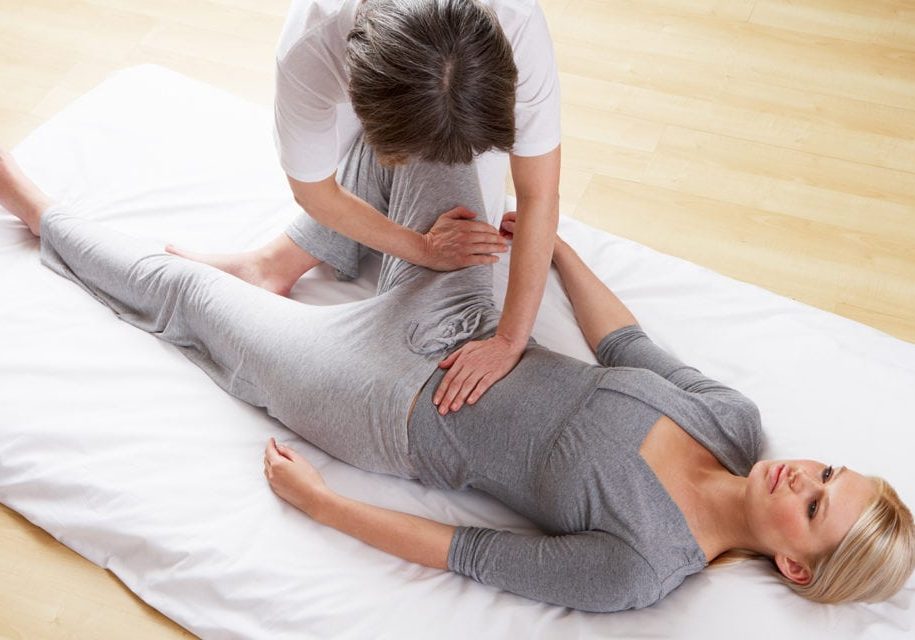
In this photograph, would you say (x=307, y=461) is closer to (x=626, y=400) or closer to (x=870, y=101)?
(x=626, y=400)

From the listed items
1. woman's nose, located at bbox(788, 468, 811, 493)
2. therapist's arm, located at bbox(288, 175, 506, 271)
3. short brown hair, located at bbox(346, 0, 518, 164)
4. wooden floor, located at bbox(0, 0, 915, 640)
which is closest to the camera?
short brown hair, located at bbox(346, 0, 518, 164)

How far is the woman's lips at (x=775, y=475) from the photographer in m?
1.44

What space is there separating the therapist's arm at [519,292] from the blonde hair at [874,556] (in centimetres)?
57

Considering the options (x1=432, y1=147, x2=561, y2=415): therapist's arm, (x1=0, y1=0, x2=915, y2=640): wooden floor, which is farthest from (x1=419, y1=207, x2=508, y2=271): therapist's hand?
(x1=0, y1=0, x2=915, y2=640): wooden floor

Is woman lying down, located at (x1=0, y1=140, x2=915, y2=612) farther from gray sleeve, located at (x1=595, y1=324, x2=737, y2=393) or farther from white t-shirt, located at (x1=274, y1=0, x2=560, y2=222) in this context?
white t-shirt, located at (x1=274, y1=0, x2=560, y2=222)

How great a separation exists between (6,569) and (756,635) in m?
1.22

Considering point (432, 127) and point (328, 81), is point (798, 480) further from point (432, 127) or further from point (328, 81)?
point (328, 81)

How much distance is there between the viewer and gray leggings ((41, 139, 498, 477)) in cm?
162

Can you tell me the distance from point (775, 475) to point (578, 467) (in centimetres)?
29

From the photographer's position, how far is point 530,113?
144 cm

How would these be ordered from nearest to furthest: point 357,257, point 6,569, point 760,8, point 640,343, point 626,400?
point 626,400
point 6,569
point 640,343
point 357,257
point 760,8

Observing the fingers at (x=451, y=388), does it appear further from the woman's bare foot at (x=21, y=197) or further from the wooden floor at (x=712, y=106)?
the woman's bare foot at (x=21, y=197)

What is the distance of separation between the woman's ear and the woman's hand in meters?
0.70

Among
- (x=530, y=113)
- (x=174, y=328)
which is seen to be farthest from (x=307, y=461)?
(x=530, y=113)
